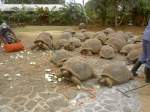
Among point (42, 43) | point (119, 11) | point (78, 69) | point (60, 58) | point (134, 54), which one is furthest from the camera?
point (119, 11)

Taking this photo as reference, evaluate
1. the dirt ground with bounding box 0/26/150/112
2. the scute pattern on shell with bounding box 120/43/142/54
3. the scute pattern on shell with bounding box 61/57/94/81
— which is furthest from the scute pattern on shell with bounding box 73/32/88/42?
the scute pattern on shell with bounding box 61/57/94/81

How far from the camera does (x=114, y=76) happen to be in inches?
235

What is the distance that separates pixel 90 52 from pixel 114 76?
2.10 m

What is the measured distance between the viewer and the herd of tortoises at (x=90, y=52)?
597cm

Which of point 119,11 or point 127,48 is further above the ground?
point 119,11

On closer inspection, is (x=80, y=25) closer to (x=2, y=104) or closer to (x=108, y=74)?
(x=108, y=74)

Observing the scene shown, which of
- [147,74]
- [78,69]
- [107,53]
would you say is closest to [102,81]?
[78,69]

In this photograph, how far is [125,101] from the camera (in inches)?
214

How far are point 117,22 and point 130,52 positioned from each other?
191 inches

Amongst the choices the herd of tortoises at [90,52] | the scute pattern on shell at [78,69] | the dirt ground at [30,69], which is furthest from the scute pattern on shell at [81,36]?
the scute pattern on shell at [78,69]

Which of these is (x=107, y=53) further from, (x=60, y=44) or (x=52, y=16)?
(x=52, y=16)

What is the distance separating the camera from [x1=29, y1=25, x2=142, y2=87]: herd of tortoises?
19.6 ft

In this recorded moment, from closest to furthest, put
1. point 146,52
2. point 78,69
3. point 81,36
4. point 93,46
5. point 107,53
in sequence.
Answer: point 146,52 < point 78,69 < point 107,53 < point 93,46 < point 81,36

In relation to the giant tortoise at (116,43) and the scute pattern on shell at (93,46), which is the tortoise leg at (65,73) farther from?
the giant tortoise at (116,43)
